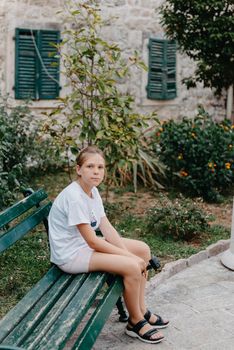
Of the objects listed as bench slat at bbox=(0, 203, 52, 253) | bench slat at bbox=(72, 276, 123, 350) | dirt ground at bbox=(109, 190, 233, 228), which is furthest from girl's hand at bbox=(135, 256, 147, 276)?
dirt ground at bbox=(109, 190, 233, 228)

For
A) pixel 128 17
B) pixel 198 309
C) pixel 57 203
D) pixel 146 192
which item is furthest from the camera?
pixel 128 17

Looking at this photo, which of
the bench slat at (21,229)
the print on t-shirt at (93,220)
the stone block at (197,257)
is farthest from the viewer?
the stone block at (197,257)

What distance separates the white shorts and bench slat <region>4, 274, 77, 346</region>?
0.17ft

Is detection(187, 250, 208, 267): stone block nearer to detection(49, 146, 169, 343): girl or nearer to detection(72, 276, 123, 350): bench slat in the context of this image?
detection(49, 146, 169, 343): girl

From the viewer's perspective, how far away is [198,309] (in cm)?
471

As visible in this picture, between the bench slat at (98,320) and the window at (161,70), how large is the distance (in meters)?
7.11

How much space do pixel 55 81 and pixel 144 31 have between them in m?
1.93

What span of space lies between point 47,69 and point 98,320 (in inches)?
253

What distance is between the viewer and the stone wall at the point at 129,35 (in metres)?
8.98

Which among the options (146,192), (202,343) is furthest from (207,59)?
(202,343)

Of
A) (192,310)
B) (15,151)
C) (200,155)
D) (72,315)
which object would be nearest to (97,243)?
(72,315)

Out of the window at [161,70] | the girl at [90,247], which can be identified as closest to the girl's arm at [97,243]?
the girl at [90,247]

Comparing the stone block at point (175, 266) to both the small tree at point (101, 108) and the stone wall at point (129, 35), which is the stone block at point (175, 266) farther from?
the stone wall at point (129, 35)

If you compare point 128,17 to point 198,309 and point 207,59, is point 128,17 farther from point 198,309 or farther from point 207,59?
point 198,309
